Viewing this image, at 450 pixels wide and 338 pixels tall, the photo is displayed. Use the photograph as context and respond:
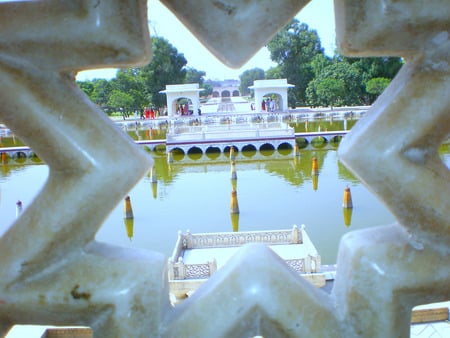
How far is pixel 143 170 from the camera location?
0.62 m

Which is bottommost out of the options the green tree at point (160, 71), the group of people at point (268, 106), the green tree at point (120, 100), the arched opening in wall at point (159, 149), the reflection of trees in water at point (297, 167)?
the reflection of trees in water at point (297, 167)

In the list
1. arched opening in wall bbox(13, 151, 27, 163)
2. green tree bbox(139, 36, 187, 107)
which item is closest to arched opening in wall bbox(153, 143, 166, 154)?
arched opening in wall bbox(13, 151, 27, 163)

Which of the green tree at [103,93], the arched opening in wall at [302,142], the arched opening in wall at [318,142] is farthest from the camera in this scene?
the green tree at [103,93]

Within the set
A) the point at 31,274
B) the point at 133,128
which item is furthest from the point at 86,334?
the point at 133,128

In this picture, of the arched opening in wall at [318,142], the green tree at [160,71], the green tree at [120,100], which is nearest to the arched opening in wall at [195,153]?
the arched opening in wall at [318,142]

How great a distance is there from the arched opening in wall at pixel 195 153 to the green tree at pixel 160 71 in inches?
412

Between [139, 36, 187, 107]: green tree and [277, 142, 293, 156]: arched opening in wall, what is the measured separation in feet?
38.2

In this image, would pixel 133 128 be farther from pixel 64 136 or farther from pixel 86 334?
pixel 64 136

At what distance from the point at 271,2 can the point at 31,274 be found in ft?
1.51

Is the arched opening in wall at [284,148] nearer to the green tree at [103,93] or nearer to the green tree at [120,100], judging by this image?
the green tree at [120,100]

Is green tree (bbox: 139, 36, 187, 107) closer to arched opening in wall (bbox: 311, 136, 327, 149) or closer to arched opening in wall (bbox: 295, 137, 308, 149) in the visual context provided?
arched opening in wall (bbox: 295, 137, 308, 149)

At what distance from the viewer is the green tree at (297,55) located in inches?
1066

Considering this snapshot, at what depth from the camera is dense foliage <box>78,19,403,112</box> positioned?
23.0 metres

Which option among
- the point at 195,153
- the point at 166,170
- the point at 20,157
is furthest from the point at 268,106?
the point at 20,157
